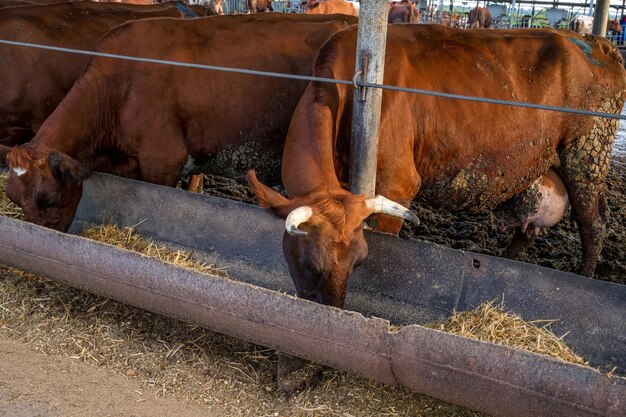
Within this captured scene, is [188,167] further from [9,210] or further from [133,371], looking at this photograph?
[133,371]

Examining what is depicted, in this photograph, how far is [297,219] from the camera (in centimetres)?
306

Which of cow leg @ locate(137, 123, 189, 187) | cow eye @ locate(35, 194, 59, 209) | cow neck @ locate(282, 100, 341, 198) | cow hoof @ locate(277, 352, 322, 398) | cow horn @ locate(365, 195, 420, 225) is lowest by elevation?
cow hoof @ locate(277, 352, 322, 398)

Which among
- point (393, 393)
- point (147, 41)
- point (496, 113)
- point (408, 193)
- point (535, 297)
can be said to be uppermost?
point (147, 41)

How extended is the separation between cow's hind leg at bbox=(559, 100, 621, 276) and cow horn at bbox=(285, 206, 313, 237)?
2.80 metres

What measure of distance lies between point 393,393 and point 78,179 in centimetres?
260

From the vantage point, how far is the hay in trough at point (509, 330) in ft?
10.7

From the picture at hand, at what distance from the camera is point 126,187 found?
4.81 m

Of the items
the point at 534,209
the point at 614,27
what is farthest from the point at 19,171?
the point at 614,27

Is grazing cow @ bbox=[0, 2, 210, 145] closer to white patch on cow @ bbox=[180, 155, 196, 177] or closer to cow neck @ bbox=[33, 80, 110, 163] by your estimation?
cow neck @ bbox=[33, 80, 110, 163]

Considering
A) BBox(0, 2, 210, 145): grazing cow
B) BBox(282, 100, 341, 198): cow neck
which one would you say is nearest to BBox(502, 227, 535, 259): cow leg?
BBox(282, 100, 341, 198): cow neck

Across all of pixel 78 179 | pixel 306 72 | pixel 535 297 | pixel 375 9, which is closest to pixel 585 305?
pixel 535 297

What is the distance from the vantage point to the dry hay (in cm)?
322

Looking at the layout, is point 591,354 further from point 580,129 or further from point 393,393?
point 580,129

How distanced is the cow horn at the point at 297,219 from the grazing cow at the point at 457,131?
0.60ft
